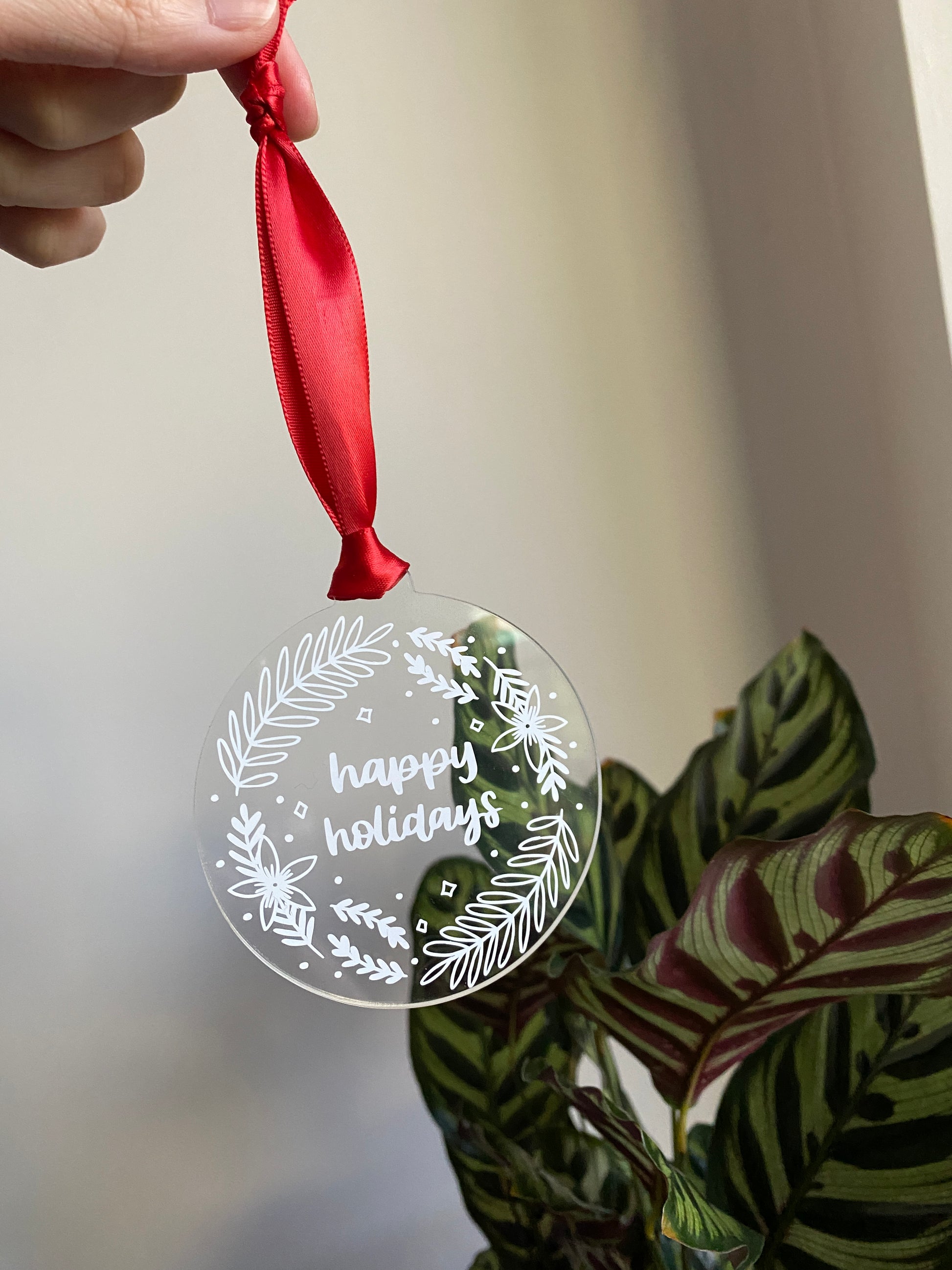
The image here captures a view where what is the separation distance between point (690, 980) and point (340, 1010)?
443 millimetres

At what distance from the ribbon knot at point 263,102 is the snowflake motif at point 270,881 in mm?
335

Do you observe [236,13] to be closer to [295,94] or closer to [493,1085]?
[295,94]

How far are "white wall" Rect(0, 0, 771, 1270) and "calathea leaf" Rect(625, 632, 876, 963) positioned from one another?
212 mm

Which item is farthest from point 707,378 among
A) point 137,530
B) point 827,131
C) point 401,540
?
point 137,530

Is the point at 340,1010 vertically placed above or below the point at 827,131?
below

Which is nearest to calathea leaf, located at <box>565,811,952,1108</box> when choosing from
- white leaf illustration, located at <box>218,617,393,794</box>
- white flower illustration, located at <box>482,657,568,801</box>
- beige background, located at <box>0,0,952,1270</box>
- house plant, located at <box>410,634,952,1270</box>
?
house plant, located at <box>410,634,952,1270</box>

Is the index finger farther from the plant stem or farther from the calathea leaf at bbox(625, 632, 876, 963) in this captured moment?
the plant stem

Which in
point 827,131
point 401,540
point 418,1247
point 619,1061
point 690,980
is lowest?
point 418,1247

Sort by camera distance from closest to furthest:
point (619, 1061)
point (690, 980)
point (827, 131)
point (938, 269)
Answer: point (690, 980), point (938, 269), point (827, 131), point (619, 1061)

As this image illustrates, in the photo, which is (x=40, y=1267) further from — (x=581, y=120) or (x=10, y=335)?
(x=581, y=120)

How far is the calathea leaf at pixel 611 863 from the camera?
0.69m

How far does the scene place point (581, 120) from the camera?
837mm

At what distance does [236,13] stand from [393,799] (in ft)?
1.19

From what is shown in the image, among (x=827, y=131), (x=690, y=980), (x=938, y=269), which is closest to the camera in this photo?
(x=690, y=980)
